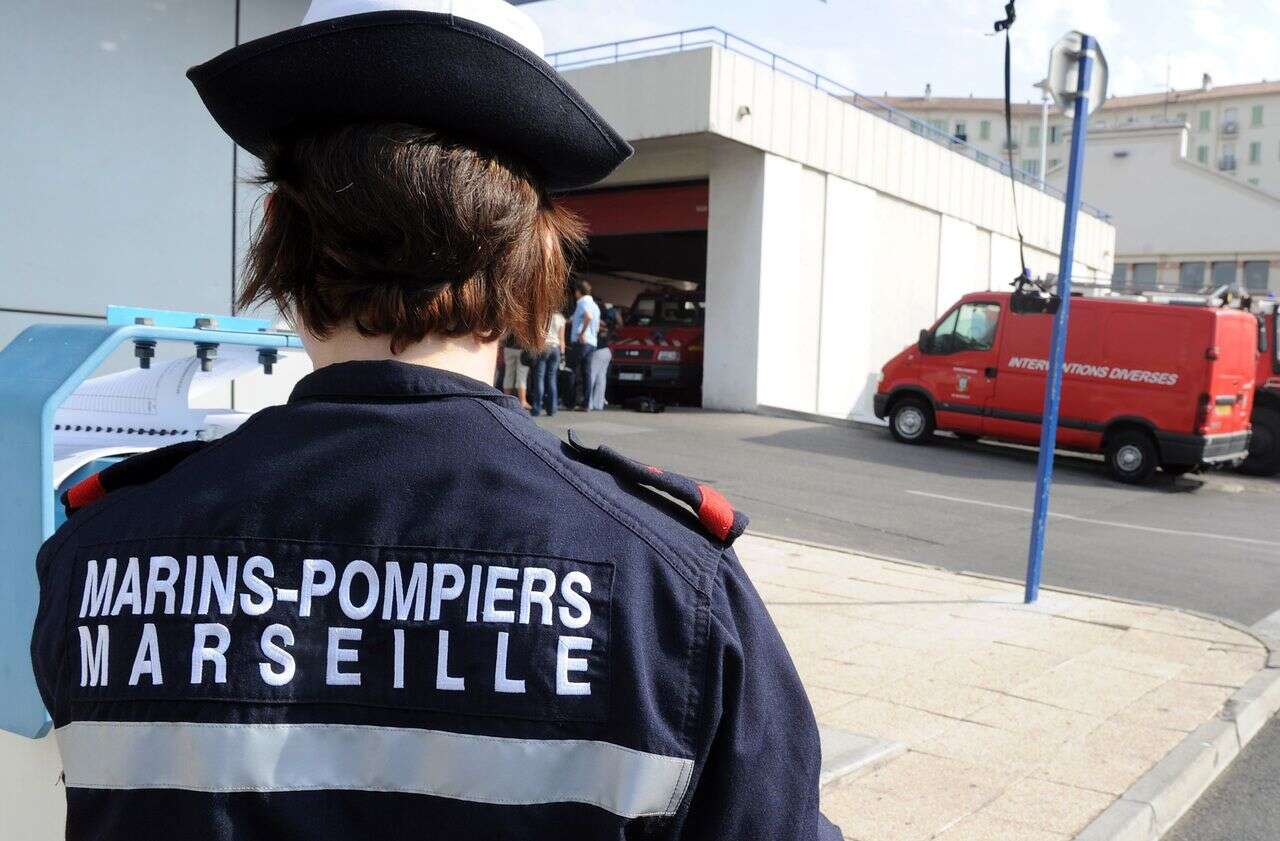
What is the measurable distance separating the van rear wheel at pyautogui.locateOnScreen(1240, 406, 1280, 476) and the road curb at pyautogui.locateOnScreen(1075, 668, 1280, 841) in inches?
468

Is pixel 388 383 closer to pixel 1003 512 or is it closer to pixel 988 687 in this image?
pixel 988 687

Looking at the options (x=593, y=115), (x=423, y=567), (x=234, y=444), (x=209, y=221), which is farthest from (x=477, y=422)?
(x=209, y=221)

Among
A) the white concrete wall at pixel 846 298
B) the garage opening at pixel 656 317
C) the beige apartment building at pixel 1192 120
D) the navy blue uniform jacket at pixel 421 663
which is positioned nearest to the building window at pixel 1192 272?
the beige apartment building at pixel 1192 120

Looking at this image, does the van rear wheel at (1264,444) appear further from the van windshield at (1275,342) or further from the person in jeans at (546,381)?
the person in jeans at (546,381)

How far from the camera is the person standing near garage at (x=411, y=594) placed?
103 cm

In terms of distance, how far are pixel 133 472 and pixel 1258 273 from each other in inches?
2126

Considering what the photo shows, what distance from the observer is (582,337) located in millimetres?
15812

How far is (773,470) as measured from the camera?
12633 millimetres

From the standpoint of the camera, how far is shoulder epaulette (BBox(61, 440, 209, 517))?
1.23 meters

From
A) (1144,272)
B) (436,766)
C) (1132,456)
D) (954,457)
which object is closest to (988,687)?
(436,766)

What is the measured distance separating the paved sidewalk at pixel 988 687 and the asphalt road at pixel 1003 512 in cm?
41

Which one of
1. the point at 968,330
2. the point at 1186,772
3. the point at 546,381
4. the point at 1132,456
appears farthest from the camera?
the point at 968,330

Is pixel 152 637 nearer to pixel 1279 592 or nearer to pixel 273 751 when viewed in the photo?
pixel 273 751

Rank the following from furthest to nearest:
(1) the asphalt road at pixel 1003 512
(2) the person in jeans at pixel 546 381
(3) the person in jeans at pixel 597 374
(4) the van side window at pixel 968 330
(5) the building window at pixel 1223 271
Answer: (5) the building window at pixel 1223 271 < (3) the person in jeans at pixel 597 374 < (4) the van side window at pixel 968 330 < (2) the person in jeans at pixel 546 381 < (1) the asphalt road at pixel 1003 512
